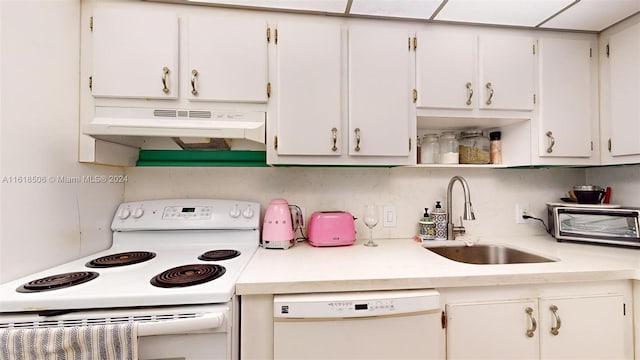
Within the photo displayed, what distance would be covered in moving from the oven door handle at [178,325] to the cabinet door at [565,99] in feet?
5.95

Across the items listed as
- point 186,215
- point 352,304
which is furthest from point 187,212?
point 352,304

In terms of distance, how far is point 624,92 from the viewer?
1.48m

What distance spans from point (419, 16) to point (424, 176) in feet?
3.03

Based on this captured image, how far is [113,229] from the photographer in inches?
57.8

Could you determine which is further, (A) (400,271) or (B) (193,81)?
(B) (193,81)

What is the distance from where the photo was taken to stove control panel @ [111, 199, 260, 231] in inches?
58.5

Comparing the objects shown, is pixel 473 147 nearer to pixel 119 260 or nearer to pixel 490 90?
pixel 490 90

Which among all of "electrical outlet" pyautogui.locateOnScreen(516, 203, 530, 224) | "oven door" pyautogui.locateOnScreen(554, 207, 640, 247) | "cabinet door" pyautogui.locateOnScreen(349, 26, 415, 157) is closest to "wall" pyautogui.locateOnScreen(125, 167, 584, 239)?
"electrical outlet" pyautogui.locateOnScreen(516, 203, 530, 224)

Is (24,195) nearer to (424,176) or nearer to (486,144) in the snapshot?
(424,176)

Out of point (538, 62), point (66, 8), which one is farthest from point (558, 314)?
point (66, 8)

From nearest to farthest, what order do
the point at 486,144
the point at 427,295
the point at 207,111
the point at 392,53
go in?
the point at 427,295, the point at 207,111, the point at 392,53, the point at 486,144

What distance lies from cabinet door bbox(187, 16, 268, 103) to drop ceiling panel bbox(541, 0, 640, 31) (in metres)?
1.60

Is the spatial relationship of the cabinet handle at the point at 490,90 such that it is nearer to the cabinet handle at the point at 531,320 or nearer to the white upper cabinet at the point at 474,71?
the white upper cabinet at the point at 474,71

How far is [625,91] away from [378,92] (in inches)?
52.9
